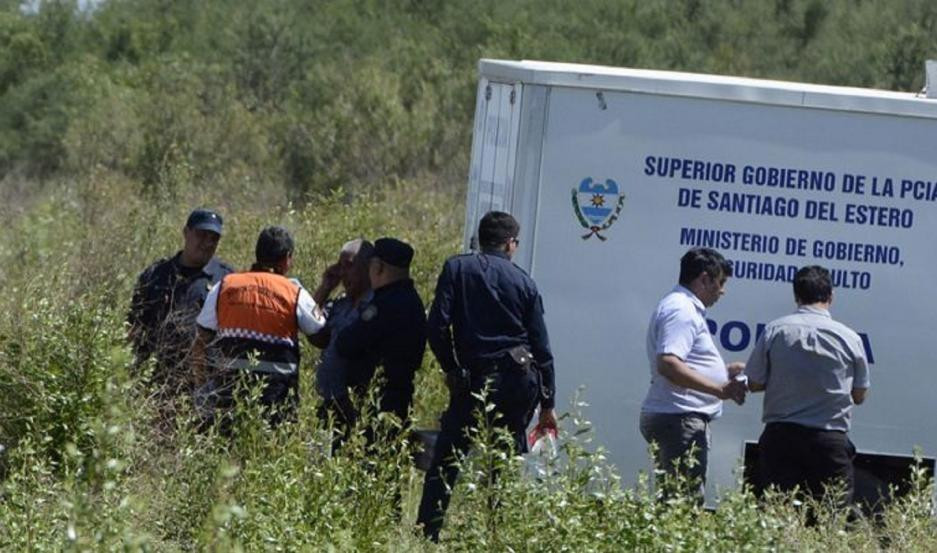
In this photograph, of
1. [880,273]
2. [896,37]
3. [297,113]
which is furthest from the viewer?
[896,37]

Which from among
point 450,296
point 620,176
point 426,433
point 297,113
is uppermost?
point 297,113

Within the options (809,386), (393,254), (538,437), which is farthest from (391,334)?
(809,386)

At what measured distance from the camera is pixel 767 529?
19.1ft

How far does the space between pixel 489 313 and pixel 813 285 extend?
1447 mm

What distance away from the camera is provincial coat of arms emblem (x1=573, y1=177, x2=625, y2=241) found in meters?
8.27

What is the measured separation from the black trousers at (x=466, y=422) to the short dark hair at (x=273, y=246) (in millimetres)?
1080

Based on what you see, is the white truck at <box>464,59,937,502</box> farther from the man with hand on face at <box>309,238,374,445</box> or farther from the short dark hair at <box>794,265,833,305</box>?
the man with hand on face at <box>309,238,374,445</box>

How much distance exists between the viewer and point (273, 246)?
325 inches

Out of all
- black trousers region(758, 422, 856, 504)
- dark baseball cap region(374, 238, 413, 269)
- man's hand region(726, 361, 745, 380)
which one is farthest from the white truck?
dark baseball cap region(374, 238, 413, 269)

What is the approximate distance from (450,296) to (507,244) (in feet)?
1.12

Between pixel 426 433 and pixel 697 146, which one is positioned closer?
pixel 697 146

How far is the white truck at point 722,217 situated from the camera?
826cm

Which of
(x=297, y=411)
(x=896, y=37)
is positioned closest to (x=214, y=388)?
(x=297, y=411)

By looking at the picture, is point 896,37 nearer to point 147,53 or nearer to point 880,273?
point 147,53
